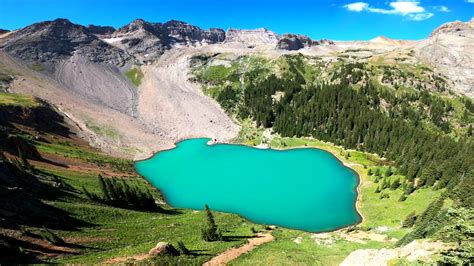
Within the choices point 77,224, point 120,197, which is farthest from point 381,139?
point 77,224

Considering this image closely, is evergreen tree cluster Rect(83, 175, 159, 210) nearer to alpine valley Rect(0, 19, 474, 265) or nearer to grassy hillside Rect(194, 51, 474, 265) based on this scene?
alpine valley Rect(0, 19, 474, 265)

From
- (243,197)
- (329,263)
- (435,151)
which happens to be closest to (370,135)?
(435,151)

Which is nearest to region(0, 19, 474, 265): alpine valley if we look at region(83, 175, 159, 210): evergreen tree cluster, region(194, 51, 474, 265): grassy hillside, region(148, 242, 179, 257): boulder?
region(148, 242, 179, 257): boulder

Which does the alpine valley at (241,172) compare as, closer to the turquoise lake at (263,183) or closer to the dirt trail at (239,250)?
the dirt trail at (239,250)

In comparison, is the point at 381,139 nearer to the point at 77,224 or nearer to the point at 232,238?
the point at 232,238

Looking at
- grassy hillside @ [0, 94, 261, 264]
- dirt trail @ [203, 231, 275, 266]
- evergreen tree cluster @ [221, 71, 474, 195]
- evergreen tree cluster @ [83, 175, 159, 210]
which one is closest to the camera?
grassy hillside @ [0, 94, 261, 264]

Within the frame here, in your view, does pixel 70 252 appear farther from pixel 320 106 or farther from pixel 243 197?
pixel 320 106

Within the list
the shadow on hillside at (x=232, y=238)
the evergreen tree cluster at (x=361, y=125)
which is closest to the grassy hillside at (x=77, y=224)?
the shadow on hillside at (x=232, y=238)
